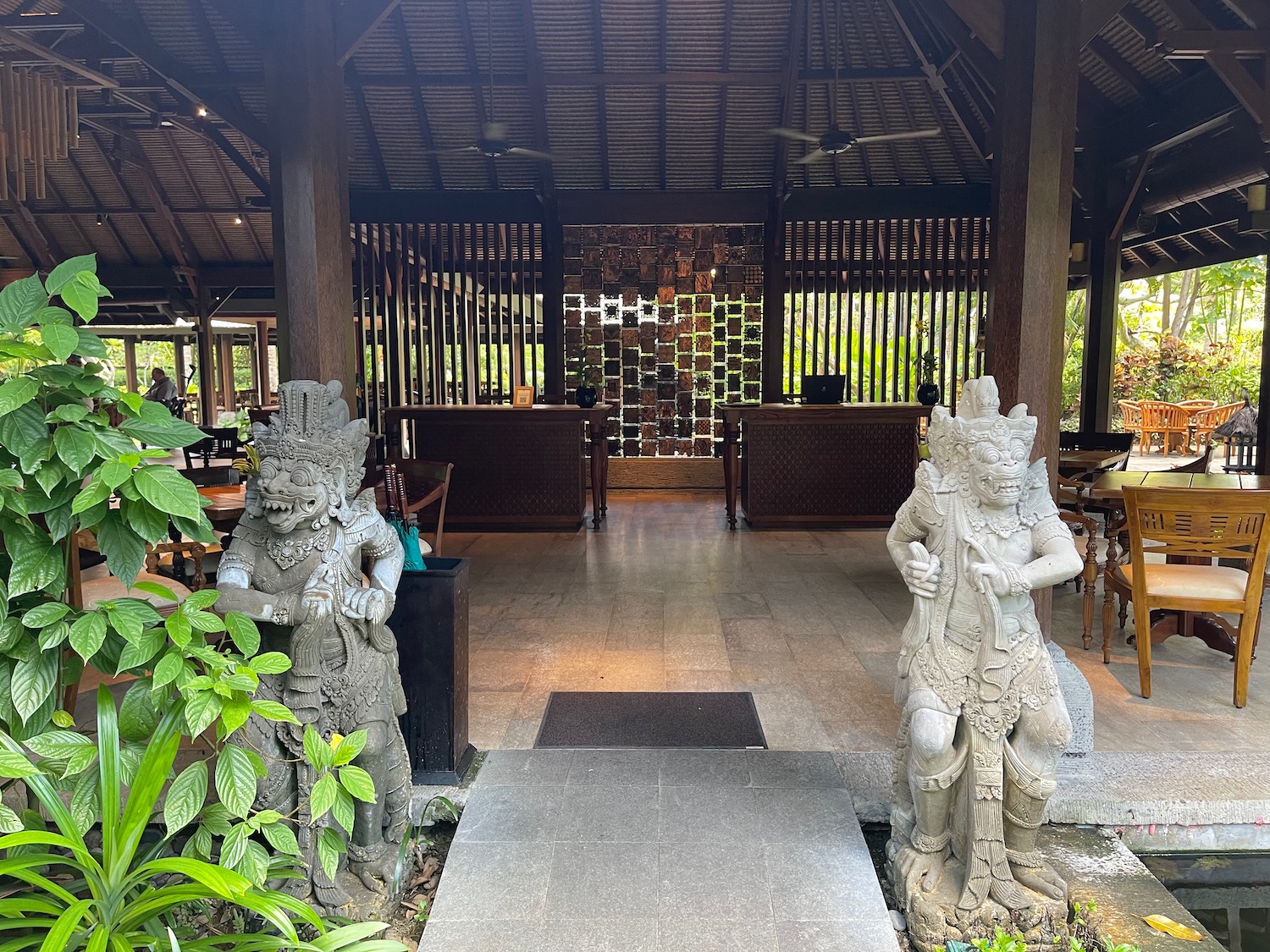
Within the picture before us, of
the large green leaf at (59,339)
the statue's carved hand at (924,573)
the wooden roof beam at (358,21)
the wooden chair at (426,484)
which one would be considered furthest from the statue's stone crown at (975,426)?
the wooden chair at (426,484)

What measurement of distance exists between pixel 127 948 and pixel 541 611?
3233 mm

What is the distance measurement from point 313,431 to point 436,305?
7.73 metres

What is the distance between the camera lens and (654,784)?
105 inches

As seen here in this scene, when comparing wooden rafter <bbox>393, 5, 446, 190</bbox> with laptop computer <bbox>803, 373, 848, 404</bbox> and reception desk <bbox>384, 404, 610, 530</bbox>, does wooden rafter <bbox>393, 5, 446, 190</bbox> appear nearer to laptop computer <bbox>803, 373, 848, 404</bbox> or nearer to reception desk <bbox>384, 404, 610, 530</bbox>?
reception desk <bbox>384, 404, 610, 530</bbox>

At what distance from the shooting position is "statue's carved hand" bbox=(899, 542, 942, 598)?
2.19m

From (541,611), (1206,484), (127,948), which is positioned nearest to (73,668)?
(127,948)

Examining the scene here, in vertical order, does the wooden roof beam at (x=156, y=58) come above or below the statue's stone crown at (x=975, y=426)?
above

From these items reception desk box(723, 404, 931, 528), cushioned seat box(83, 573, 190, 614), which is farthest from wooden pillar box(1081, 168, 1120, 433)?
cushioned seat box(83, 573, 190, 614)

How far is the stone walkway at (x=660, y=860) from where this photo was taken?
6.73ft

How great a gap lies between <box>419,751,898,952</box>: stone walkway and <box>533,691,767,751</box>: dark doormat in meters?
0.21

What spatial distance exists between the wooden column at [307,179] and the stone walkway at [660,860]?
1649 mm

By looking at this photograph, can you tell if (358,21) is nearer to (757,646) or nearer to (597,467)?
(757,646)

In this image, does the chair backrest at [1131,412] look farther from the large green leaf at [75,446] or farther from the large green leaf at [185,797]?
the large green leaf at [75,446]

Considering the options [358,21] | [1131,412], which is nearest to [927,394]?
[358,21]
